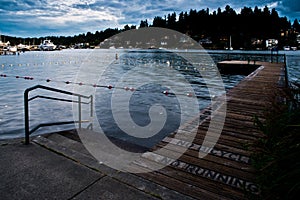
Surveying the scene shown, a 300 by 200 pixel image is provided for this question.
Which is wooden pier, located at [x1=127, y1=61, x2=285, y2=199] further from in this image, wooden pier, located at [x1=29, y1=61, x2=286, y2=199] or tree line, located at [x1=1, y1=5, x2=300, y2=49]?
tree line, located at [x1=1, y1=5, x2=300, y2=49]

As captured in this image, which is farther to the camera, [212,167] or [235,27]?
[235,27]

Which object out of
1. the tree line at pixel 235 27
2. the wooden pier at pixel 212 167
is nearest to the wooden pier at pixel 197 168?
the wooden pier at pixel 212 167

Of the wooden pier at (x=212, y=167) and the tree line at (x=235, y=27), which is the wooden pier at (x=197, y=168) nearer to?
the wooden pier at (x=212, y=167)

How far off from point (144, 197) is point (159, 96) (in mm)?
12382

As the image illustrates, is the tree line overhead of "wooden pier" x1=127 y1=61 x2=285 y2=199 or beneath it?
overhead

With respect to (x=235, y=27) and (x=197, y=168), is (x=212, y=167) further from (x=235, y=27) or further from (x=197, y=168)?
(x=235, y=27)

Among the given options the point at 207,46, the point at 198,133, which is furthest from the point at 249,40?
the point at 198,133

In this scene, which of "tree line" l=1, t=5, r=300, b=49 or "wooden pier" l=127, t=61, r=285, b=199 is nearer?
"wooden pier" l=127, t=61, r=285, b=199

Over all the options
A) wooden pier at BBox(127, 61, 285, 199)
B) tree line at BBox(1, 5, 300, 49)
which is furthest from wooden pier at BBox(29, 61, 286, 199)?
tree line at BBox(1, 5, 300, 49)

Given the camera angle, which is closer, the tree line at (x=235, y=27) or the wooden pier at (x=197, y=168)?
the wooden pier at (x=197, y=168)

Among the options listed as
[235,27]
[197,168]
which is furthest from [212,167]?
[235,27]

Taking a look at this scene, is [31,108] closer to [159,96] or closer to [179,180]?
[159,96]

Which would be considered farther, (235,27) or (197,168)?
(235,27)

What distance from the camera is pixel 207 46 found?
526 feet
